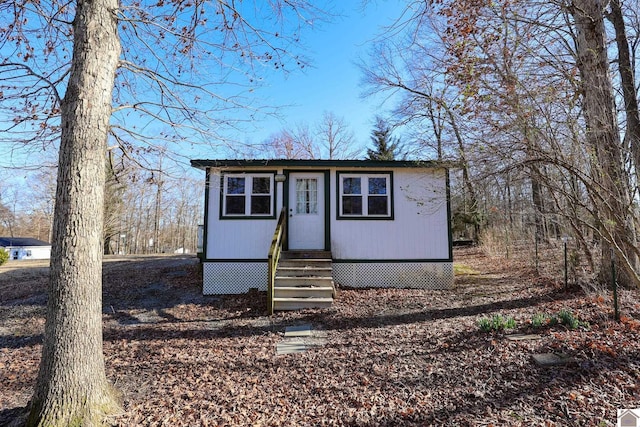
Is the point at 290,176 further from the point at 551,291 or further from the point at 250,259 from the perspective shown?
the point at 551,291

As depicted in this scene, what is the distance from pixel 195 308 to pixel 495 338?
18.4 feet

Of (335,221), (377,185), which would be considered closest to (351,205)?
(335,221)

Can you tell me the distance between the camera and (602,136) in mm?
4617

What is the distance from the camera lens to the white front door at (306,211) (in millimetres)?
8273

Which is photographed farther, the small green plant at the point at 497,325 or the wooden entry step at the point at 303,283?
the wooden entry step at the point at 303,283

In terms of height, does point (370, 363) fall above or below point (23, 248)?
below

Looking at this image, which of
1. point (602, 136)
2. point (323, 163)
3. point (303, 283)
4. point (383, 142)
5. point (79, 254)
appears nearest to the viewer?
point (79, 254)

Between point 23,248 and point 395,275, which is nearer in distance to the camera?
point 395,275

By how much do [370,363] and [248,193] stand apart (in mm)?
5398

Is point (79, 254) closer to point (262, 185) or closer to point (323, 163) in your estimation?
point (262, 185)

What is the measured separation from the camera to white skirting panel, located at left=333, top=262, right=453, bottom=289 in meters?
7.96

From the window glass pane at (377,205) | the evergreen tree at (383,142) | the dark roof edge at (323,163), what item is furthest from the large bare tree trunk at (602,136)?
the evergreen tree at (383,142)

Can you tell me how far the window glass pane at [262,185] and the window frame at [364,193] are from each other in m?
1.73

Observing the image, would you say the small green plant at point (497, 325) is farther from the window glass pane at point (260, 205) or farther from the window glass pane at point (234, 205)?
the window glass pane at point (234, 205)
